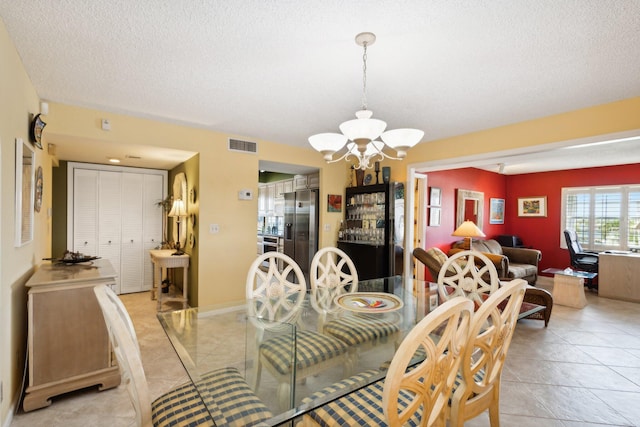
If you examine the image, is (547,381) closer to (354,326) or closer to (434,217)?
(354,326)

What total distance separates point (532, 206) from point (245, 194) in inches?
260

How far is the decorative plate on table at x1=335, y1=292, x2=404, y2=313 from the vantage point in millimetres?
2139

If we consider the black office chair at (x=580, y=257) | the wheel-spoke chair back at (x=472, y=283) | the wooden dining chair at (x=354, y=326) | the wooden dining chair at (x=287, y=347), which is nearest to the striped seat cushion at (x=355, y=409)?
the wooden dining chair at (x=287, y=347)

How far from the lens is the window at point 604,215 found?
586 cm

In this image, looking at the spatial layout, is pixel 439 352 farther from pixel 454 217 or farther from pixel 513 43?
pixel 454 217

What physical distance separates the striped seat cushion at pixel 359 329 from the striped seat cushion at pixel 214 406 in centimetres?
67

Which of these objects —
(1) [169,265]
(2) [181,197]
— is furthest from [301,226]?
(1) [169,265]

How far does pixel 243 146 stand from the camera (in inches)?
164

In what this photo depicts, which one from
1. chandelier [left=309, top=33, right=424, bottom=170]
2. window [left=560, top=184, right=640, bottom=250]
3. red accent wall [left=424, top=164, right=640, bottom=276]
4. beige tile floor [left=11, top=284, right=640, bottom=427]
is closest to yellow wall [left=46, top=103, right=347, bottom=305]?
beige tile floor [left=11, top=284, right=640, bottom=427]

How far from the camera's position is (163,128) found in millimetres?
3572

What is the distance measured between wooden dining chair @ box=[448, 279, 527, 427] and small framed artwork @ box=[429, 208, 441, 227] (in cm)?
429

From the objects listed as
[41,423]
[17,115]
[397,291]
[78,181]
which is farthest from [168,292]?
[397,291]

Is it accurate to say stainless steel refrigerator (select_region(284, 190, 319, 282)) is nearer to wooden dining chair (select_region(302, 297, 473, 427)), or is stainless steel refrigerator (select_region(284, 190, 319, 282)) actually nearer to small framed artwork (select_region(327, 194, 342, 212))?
small framed artwork (select_region(327, 194, 342, 212))

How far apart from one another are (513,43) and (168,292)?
5233mm
